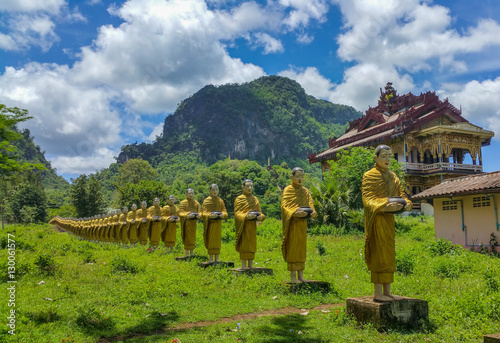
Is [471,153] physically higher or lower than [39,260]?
higher

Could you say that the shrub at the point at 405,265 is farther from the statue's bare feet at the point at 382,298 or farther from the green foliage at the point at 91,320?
the green foliage at the point at 91,320

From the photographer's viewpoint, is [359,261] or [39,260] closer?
[39,260]

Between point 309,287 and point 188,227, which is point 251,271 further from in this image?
point 188,227

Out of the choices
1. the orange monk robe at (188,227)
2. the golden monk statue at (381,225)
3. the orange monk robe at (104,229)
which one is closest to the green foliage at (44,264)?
the orange monk robe at (188,227)

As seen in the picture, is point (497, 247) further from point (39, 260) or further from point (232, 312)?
point (39, 260)

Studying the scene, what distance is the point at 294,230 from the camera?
8633 mm

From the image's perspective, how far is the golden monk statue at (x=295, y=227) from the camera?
8.56 m

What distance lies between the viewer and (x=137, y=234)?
19.2m

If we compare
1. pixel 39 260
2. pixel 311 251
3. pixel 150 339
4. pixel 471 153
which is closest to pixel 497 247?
pixel 311 251

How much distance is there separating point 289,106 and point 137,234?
112305 millimetres

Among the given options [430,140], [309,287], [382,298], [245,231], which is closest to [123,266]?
[245,231]

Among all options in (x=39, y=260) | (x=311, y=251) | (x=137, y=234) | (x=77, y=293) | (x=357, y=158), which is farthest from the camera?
(x=357, y=158)

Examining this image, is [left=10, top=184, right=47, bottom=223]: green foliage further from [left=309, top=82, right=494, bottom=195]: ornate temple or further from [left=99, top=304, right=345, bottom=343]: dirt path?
[left=99, top=304, right=345, bottom=343]: dirt path

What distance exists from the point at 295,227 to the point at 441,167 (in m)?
24.2
